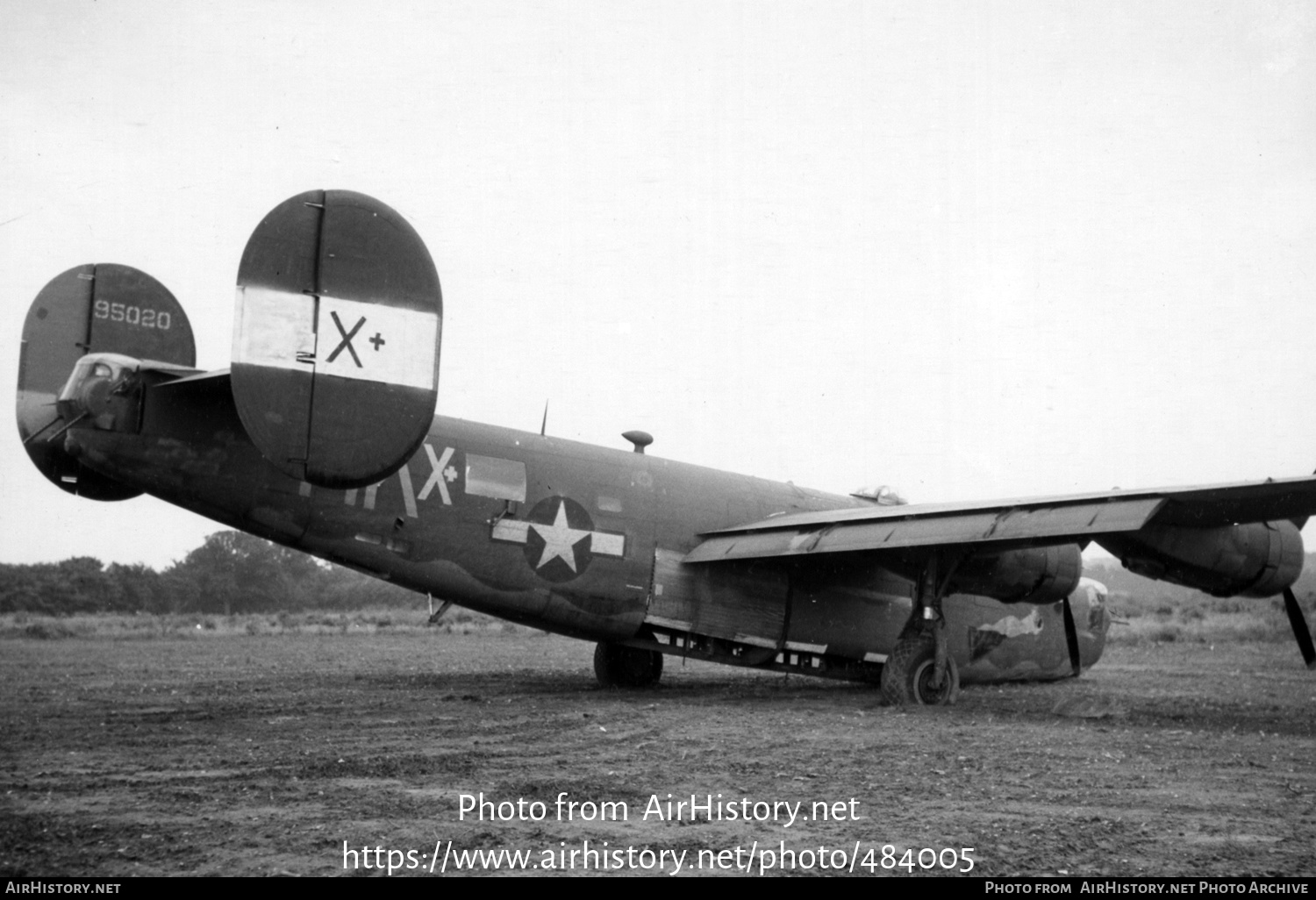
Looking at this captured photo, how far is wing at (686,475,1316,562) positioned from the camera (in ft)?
34.8

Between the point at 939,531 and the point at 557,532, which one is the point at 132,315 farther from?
the point at 939,531

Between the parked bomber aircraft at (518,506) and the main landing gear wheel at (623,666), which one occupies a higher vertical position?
the parked bomber aircraft at (518,506)

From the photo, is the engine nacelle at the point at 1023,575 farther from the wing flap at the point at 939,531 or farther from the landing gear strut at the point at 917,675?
the wing flap at the point at 939,531

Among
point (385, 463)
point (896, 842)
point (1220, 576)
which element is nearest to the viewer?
point (896, 842)

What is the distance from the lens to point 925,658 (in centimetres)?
1270

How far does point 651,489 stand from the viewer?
13.6 m

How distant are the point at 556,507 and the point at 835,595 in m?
4.00

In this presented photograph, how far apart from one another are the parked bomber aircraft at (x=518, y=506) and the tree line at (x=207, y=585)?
4.55 meters

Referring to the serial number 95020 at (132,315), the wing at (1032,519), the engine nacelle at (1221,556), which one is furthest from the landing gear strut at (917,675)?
the serial number 95020 at (132,315)

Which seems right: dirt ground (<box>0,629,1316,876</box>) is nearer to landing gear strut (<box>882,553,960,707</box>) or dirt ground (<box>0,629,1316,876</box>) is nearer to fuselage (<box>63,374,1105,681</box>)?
landing gear strut (<box>882,553,960,707</box>)

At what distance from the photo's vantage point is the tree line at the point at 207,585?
23.7m
